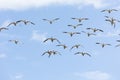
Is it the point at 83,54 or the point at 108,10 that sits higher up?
the point at 108,10

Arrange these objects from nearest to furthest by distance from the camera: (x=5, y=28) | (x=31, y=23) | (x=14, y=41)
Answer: (x=31, y=23)
(x=5, y=28)
(x=14, y=41)

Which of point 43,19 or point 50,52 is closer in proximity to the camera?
point 43,19

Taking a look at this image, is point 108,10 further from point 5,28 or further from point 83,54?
point 5,28

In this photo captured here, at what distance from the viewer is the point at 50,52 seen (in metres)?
132

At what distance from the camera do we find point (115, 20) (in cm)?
12512

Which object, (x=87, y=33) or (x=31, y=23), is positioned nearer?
(x=31, y=23)

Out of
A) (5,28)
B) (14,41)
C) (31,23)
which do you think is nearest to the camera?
(31,23)

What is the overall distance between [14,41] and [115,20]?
29.6 m

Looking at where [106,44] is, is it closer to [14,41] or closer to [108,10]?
[108,10]

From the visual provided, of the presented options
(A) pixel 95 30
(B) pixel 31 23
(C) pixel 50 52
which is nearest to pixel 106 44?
(A) pixel 95 30

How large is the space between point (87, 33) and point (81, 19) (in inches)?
205

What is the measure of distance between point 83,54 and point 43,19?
16.6 m

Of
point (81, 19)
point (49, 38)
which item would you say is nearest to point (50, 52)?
point (49, 38)

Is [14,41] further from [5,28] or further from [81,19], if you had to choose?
[81,19]
